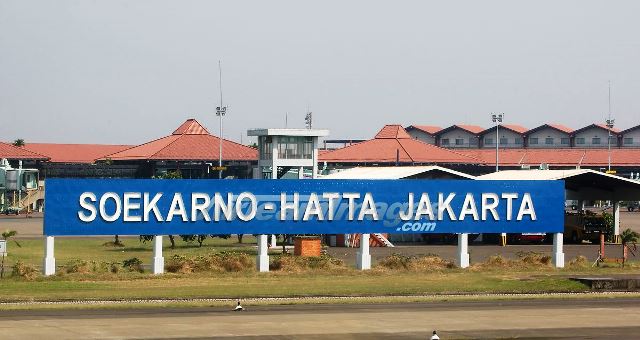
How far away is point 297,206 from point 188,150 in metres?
125

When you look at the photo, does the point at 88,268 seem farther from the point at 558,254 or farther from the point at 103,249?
the point at 558,254

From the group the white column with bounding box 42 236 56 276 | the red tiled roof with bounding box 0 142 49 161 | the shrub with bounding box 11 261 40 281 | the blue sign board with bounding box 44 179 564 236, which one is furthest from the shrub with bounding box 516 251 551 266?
the red tiled roof with bounding box 0 142 49 161

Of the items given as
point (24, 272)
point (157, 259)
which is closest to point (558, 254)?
point (157, 259)

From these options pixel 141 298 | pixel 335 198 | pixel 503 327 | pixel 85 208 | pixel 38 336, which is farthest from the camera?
pixel 335 198

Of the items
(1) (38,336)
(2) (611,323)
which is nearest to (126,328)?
(1) (38,336)

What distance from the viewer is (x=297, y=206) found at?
63.2 meters

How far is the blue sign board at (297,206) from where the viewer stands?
59.8 m

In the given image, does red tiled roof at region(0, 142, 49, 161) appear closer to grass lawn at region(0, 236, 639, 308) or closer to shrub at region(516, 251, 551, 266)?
grass lawn at region(0, 236, 639, 308)

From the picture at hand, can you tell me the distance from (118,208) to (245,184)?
7.22 metres

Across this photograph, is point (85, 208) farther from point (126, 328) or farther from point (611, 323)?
point (611, 323)

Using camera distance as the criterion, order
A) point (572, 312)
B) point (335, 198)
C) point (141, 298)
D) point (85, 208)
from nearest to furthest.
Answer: point (572, 312) < point (141, 298) < point (85, 208) < point (335, 198)

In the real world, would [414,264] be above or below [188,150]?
below

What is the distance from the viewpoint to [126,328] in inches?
1544

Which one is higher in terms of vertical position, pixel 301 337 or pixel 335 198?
pixel 335 198
